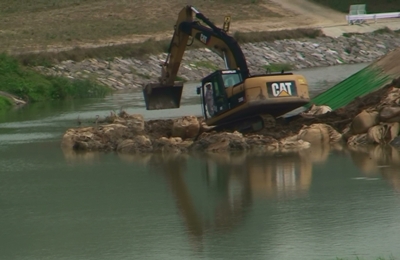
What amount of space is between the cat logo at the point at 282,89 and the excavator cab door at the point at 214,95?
120 centimetres

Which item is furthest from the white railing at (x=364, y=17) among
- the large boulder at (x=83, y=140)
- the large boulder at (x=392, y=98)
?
the large boulder at (x=392, y=98)

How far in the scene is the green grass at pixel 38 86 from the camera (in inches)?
1555

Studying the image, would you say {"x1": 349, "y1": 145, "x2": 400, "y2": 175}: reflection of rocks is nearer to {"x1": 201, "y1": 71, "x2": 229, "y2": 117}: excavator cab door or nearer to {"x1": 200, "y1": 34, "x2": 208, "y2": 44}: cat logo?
{"x1": 201, "y1": 71, "x2": 229, "y2": 117}: excavator cab door

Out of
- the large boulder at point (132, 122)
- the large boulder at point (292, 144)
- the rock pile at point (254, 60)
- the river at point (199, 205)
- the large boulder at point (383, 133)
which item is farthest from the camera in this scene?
the rock pile at point (254, 60)

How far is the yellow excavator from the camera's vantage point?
21703 mm

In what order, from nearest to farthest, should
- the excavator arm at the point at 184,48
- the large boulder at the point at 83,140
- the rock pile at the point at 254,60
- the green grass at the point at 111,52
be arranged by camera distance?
the excavator arm at the point at 184,48, the large boulder at the point at 83,140, the green grass at the point at 111,52, the rock pile at the point at 254,60

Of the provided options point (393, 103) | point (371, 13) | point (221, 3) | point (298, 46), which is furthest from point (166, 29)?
point (393, 103)

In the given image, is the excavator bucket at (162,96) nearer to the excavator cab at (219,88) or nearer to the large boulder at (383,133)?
the excavator cab at (219,88)

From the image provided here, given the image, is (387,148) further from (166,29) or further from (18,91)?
(166,29)

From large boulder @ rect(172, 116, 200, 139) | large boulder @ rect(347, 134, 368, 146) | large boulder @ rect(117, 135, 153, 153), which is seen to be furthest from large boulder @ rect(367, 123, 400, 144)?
large boulder @ rect(117, 135, 153, 153)

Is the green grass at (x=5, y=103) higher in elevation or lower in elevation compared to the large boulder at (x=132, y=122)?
lower

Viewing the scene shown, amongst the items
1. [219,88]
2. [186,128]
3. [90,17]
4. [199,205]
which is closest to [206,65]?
[90,17]

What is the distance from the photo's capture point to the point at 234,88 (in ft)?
73.3

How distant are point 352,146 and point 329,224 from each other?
8.08 m
